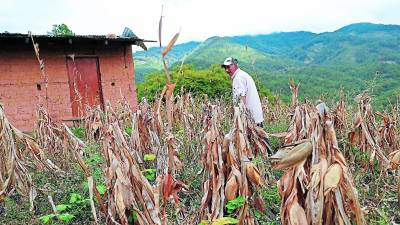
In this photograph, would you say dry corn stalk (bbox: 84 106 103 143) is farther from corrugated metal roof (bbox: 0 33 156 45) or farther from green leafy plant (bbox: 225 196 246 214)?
corrugated metal roof (bbox: 0 33 156 45)

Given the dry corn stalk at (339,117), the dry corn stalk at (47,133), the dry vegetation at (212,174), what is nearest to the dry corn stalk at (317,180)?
the dry vegetation at (212,174)

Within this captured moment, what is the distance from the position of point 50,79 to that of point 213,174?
28.6ft

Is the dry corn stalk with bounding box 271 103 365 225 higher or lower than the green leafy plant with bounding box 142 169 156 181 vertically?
higher

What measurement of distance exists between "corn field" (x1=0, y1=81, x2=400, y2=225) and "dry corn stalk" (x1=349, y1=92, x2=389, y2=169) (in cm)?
1

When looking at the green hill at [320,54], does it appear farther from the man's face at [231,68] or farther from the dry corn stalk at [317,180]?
the dry corn stalk at [317,180]

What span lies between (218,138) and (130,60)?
31.9 feet

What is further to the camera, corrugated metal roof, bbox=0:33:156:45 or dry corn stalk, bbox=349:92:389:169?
corrugated metal roof, bbox=0:33:156:45

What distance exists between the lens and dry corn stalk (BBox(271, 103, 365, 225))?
1.37m

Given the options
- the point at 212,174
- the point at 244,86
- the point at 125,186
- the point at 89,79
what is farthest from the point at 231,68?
the point at 89,79

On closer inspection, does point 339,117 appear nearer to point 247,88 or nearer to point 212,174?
point 247,88

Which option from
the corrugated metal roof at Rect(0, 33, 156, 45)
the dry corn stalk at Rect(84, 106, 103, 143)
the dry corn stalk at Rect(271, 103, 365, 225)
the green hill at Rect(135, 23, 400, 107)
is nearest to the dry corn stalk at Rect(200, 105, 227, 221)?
the dry corn stalk at Rect(271, 103, 365, 225)

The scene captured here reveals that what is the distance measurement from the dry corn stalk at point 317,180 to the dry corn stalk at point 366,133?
2.06m

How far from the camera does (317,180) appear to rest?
140cm

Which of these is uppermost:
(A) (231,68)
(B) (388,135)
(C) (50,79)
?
(A) (231,68)
